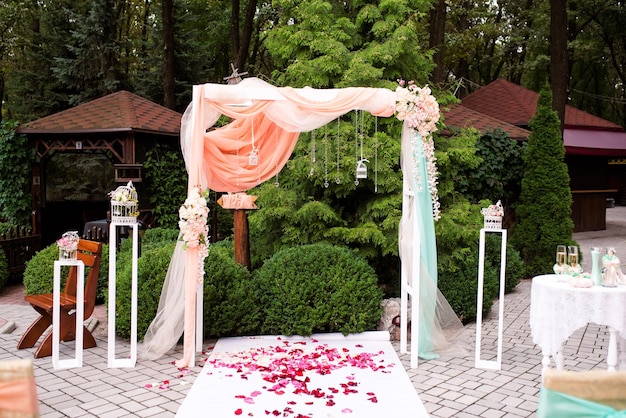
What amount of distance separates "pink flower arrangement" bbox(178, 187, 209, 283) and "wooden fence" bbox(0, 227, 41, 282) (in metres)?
6.33

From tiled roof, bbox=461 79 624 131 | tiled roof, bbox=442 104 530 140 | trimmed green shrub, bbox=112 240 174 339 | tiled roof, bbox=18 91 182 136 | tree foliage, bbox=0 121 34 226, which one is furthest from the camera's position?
tiled roof, bbox=461 79 624 131

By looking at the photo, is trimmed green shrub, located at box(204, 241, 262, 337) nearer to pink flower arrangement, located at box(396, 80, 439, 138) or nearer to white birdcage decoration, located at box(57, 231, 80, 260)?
white birdcage decoration, located at box(57, 231, 80, 260)

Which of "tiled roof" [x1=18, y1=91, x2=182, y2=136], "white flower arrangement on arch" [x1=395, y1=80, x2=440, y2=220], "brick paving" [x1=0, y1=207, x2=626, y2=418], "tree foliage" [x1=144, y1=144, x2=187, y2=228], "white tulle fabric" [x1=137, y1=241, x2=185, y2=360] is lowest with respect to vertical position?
"brick paving" [x1=0, y1=207, x2=626, y2=418]

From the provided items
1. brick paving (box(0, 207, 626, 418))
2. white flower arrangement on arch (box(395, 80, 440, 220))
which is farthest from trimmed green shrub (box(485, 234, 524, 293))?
white flower arrangement on arch (box(395, 80, 440, 220))

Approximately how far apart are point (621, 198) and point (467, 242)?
31.2m

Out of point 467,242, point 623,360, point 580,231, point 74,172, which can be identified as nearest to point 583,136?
point 580,231

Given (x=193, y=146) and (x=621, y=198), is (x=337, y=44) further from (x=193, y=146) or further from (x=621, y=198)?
(x=621, y=198)

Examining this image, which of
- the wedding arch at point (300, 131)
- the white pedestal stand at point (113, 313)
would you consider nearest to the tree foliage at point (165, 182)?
the wedding arch at point (300, 131)

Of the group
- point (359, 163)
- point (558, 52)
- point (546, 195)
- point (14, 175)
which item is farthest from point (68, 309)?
point (558, 52)

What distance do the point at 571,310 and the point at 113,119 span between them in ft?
33.3

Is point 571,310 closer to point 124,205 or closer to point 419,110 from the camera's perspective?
point 419,110

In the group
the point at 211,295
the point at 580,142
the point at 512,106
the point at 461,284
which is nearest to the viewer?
the point at 211,295

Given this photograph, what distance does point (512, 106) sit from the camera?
19.5 meters

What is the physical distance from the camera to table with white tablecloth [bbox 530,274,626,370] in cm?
507
